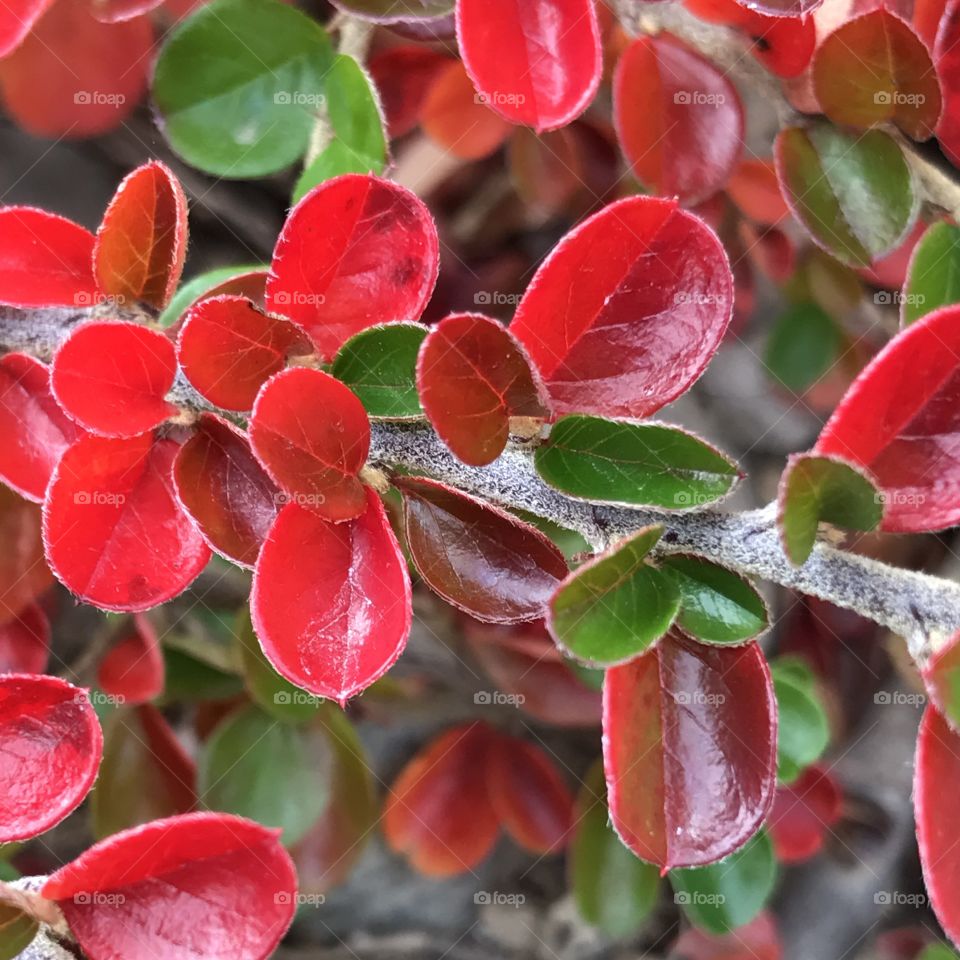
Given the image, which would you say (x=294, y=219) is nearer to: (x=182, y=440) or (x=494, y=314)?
(x=182, y=440)

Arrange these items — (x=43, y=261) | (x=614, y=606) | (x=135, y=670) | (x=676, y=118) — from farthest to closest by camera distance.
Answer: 1. (x=135, y=670)
2. (x=676, y=118)
3. (x=43, y=261)
4. (x=614, y=606)

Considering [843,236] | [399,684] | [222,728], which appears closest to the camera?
[843,236]

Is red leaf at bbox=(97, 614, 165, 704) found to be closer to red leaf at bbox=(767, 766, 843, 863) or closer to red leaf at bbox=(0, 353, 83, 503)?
red leaf at bbox=(0, 353, 83, 503)

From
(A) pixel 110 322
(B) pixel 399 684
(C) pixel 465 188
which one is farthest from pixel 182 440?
(C) pixel 465 188

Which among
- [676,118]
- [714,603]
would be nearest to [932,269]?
[676,118]

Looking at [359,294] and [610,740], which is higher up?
[359,294]

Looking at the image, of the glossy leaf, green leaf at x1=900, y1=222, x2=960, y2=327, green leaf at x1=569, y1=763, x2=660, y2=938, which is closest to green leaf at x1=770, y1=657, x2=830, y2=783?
green leaf at x1=569, y1=763, x2=660, y2=938

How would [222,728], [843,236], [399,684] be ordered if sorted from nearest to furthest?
[843,236], [222,728], [399,684]

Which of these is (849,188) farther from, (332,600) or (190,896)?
(190,896)

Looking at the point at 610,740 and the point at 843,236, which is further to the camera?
the point at 843,236
